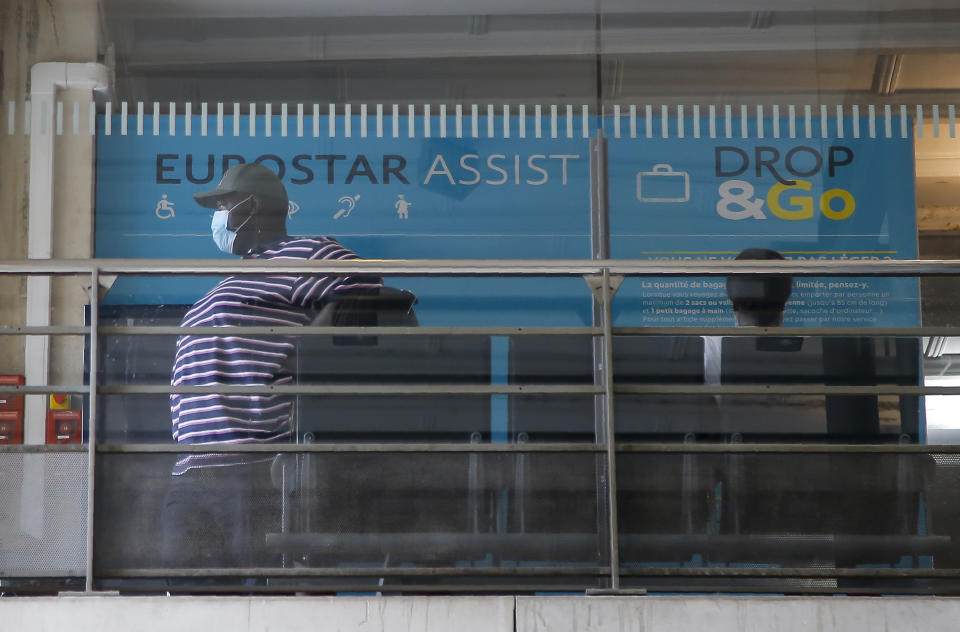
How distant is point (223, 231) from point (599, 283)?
1.56 m

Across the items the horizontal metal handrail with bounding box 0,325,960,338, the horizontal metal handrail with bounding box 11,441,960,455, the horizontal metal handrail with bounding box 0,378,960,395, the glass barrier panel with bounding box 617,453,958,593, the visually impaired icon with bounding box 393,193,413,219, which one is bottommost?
the glass barrier panel with bounding box 617,453,958,593

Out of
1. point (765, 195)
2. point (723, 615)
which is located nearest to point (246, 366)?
point (723, 615)

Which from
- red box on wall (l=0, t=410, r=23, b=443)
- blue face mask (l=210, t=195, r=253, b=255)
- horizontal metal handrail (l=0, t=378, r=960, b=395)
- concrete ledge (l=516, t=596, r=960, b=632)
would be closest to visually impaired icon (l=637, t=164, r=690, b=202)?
horizontal metal handrail (l=0, t=378, r=960, b=395)

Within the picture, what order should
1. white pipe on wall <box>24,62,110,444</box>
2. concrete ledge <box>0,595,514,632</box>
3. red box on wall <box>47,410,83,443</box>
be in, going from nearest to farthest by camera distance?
concrete ledge <box>0,595,514,632</box> < red box on wall <box>47,410,83,443</box> < white pipe on wall <box>24,62,110,444</box>

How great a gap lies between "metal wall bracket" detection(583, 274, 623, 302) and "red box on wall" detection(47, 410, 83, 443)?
1.58m

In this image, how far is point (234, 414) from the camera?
128 inches

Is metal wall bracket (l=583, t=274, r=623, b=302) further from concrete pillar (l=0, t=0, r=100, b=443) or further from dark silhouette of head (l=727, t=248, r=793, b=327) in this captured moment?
concrete pillar (l=0, t=0, r=100, b=443)

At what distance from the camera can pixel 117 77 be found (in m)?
4.38

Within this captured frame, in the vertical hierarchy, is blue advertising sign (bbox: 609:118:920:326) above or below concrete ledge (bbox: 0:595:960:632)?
above

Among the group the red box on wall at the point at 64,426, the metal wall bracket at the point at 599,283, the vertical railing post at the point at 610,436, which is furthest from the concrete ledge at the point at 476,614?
the metal wall bracket at the point at 599,283

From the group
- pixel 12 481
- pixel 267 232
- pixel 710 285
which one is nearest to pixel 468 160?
pixel 267 232

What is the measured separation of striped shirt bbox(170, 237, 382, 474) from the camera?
3.23m

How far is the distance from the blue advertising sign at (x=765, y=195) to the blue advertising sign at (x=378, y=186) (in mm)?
205

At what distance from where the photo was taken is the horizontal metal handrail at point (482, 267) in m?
3.22
